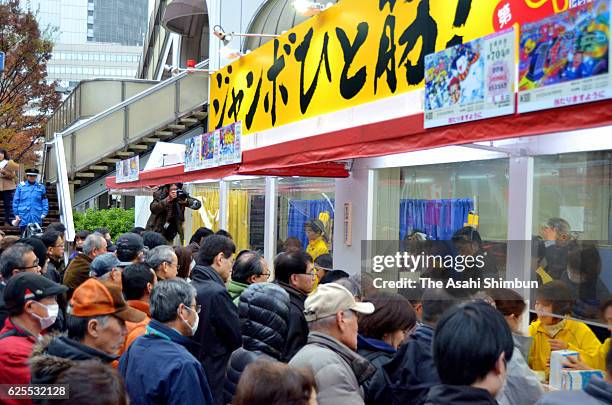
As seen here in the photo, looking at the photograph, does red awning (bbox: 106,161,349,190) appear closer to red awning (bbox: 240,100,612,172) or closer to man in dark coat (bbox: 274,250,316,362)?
red awning (bbox: 240,100,612,172)

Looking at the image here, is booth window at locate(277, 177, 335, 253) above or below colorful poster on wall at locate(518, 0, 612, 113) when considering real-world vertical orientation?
below

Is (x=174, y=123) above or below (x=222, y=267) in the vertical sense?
above

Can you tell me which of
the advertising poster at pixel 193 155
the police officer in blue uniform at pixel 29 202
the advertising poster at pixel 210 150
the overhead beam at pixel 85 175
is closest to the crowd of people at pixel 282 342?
the advertising poster at pixel 210 150

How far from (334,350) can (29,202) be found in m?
13.1

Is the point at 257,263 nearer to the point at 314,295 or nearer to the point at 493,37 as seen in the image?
the point at 314,295

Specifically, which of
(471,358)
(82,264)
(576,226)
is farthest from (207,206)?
(471,358)

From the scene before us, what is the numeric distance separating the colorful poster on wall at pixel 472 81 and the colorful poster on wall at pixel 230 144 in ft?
15.4

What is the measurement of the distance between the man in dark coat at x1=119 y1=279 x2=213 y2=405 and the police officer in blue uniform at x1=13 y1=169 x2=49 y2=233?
1218 cm

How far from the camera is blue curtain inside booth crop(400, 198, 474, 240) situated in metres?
7.24

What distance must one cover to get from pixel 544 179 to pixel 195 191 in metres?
11.3


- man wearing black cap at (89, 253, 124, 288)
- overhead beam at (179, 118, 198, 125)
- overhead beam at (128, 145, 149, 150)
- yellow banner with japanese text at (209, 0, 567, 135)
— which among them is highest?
overhead beam at (179, 118, 198, 125)

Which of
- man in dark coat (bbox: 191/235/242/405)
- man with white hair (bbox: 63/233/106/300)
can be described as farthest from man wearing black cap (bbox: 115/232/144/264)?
man in dark coat (bbox: 191/235/242/405)

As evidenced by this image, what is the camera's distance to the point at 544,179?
6035mm

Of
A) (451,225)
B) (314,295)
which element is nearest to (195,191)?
(451,225)
